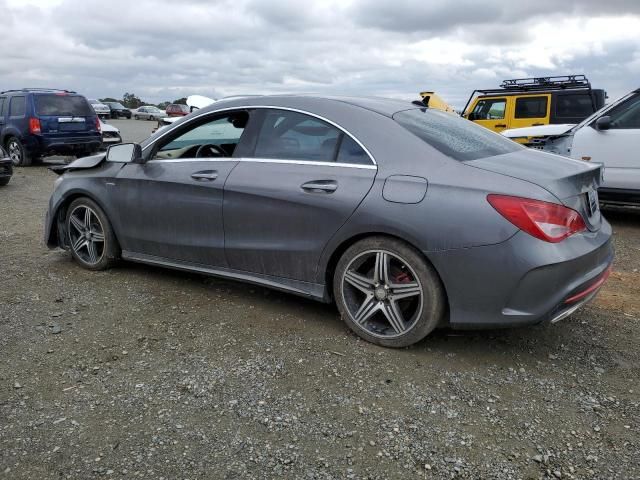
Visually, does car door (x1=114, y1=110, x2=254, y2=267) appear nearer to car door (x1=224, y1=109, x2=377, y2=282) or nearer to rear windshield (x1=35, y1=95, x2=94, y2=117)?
car door (x1=224, y1=109, x2=377, y2=282)

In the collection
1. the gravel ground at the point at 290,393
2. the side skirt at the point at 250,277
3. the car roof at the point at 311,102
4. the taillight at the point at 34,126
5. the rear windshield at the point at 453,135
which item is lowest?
the gravel ground at the point at 290,393

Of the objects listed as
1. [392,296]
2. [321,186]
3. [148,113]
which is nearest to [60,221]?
[321,186]

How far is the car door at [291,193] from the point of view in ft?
11.5

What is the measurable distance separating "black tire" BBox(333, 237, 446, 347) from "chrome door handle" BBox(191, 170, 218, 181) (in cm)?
116

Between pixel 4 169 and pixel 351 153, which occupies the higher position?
pixel 351 153

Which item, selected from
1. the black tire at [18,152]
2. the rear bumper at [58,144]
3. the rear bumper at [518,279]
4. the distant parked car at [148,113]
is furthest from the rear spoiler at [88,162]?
the distant parked car at [148,113]

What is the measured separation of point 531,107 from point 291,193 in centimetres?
1241

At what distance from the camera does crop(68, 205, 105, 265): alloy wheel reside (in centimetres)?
487

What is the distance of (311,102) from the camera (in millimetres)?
3830

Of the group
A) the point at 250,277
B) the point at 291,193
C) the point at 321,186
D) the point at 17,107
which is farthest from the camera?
the point at 17,107

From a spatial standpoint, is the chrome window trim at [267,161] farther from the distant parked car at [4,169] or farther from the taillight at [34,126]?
the taillight at [34,126]

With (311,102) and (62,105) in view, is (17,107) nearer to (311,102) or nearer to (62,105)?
(62,105)

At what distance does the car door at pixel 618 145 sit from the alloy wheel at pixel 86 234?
5.69 metres

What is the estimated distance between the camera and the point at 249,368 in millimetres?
3248
